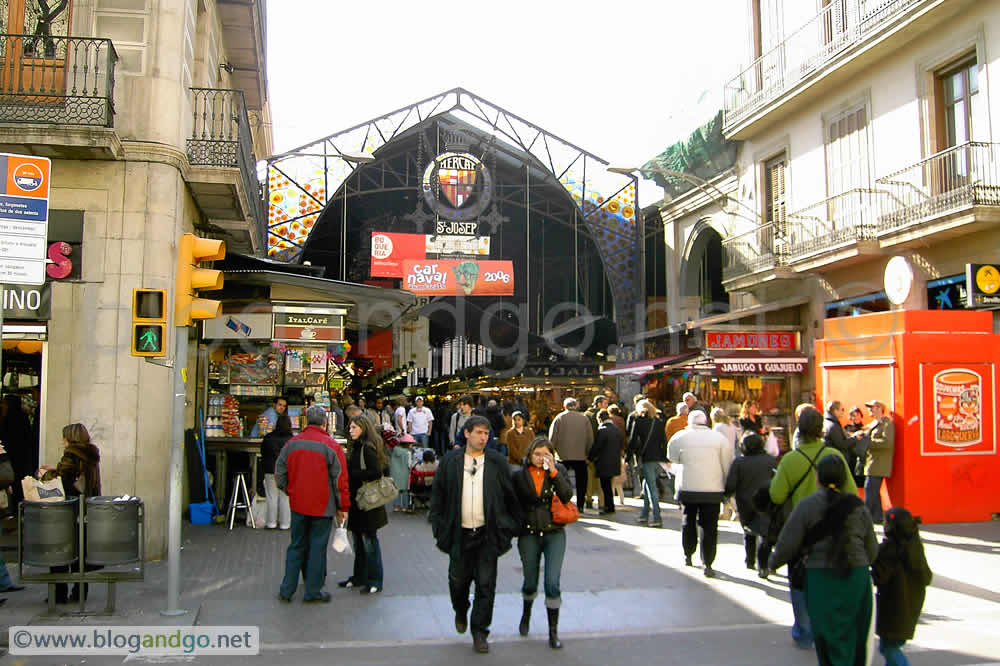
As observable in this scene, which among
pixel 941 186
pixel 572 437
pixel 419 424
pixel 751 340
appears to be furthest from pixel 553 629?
pixel 751 340

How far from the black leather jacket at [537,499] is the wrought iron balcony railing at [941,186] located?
36.5ft

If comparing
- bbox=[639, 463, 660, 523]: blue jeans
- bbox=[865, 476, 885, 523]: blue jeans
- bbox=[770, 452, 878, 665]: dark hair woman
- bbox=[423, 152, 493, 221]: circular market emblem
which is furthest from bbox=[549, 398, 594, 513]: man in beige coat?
bbox=[423, 152, 493, 221]: circular market emblem

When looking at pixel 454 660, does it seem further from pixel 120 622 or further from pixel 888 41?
pixel 888 41

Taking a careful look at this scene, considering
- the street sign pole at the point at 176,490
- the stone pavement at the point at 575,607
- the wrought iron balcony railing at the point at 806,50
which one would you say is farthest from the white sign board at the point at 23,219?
the wrought iron balcony railing at the point at 806,50

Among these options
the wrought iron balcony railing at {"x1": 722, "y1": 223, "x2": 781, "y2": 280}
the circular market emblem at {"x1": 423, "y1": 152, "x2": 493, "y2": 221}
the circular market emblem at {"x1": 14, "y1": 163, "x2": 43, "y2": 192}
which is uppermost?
the circular market emblem at {"x1": 423, "y1": 152, "x2": 493, "y2": 221}

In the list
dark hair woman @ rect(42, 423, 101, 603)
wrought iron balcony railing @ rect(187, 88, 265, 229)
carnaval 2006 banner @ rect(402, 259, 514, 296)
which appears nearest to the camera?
dark hair woman @ rect(42, 423, 101, 603)

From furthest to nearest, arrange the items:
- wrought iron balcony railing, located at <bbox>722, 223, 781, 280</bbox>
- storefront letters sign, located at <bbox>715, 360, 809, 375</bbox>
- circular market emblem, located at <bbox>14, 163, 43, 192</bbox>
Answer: wrought iron balcony railing, located at <bbox>722, 223, 781, 280</bbox>
storefront letters sign, located at <bbox>715, 360, 809, 375</bbox>
circular market emblem, located at <bbox>14, 163, 43, 192</bbox>

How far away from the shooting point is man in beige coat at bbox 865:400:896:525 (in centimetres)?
1196

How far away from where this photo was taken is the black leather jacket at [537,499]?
6809 millimetres

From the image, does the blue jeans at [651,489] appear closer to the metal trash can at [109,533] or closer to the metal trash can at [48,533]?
the metal trash can at [109,533]

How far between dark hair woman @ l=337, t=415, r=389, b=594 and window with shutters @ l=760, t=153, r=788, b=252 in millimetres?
14507

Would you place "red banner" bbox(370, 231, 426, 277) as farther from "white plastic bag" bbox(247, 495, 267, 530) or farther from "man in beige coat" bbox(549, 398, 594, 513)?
"white plastic bag" bbox(247, 495, 267, 530)

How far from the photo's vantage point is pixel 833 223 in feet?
61.8

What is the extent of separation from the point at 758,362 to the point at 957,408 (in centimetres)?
723
